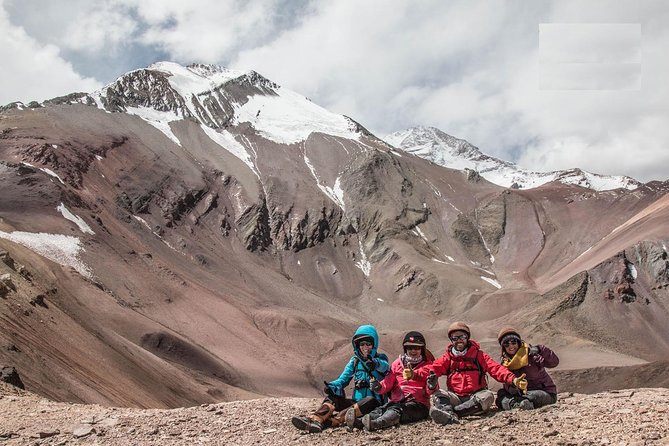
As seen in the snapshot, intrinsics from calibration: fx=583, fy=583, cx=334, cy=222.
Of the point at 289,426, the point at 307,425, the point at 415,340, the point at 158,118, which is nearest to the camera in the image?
the point at 307,425

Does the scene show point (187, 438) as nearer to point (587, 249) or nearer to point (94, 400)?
point (94, 400)

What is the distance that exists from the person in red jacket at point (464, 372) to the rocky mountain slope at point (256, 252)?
12578 mm

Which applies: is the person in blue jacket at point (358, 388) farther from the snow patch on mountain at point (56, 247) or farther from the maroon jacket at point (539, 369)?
the snow patch on mountain at point (56, 247)

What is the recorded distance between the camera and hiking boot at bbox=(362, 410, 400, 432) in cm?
902

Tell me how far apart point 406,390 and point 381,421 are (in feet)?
2.54

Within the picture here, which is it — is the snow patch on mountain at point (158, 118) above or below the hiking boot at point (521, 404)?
above

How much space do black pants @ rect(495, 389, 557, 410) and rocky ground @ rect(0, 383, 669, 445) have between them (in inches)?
10.8

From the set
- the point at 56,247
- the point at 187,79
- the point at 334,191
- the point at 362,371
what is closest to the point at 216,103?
the point at 187,79

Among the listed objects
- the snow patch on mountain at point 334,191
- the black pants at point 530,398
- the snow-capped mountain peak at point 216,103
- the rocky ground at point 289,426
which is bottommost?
the rocky ground at point 289,426

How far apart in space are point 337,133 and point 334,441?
485 ft

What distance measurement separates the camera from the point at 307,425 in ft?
30.2

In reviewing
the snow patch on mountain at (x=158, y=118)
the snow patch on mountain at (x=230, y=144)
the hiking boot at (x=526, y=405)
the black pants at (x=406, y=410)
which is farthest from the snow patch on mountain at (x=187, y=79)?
the hiking boot at (x=526, y=405)

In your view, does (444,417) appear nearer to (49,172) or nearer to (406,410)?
(406,410)

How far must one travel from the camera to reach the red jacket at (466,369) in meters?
9.61
